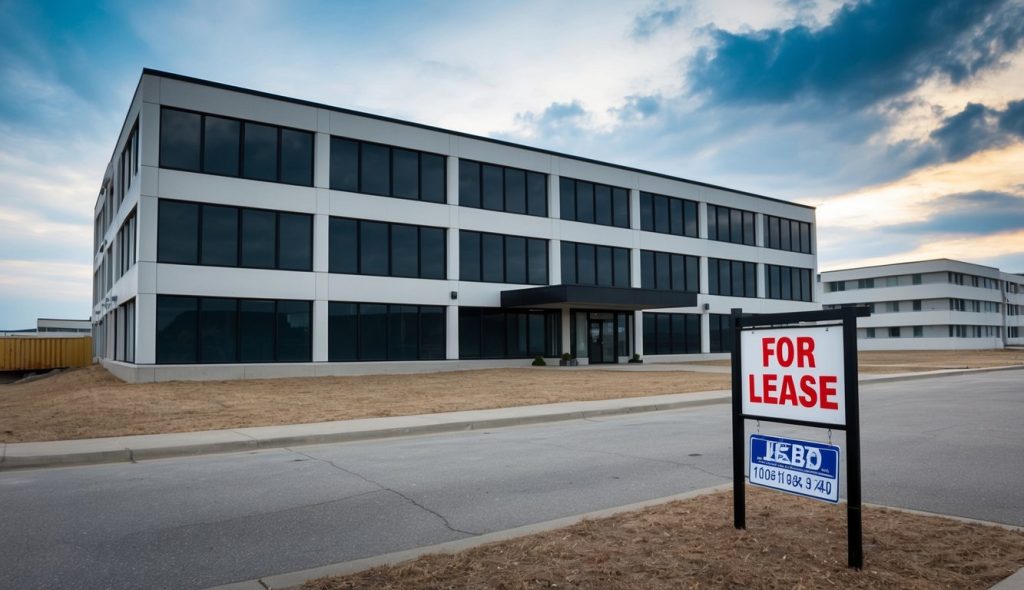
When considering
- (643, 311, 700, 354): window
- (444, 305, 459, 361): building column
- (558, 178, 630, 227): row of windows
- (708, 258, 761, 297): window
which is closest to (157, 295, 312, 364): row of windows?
Result: (444, 305, 459, 361): building column

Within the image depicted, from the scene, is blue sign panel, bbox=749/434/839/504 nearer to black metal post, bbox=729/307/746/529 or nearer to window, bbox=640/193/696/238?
black metal post, bbox=729/307/746/529

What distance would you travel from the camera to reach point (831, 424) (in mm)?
4711

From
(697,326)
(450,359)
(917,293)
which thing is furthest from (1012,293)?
(450,359)

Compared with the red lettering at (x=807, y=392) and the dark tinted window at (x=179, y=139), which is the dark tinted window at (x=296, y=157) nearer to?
the dark tinted window at (x=179, y=139)

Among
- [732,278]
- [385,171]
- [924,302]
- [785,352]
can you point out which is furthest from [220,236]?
[924,302]

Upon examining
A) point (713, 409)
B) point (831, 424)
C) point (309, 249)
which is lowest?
point (713, 409)

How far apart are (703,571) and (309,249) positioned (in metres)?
25.8

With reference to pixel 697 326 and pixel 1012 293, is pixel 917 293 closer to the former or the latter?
pixel 1012 293

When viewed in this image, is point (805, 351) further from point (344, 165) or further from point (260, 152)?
point (344, 165)

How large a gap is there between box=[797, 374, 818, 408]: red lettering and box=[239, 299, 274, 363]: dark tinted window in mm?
24543

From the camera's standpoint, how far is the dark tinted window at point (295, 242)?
27.5m

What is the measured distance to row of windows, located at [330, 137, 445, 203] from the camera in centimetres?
2929

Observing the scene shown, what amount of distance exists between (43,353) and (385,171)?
82.4 feet

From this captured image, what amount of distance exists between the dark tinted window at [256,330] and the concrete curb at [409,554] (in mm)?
22656
